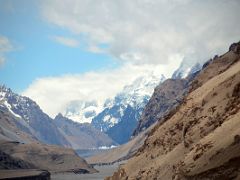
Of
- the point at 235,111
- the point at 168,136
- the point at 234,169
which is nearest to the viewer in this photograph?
the point at 234,169

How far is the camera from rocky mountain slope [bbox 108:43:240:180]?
45.7m

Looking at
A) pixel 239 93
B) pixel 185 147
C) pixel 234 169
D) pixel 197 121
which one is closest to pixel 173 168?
pixel 185 147

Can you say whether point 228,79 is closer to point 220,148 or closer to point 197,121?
point 197,121

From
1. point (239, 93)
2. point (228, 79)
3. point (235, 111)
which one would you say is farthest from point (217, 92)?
point (235, 111)

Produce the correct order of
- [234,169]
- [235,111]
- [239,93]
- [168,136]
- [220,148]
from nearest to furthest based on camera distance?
[234,169] < [220,148] < [235,111] < [239,93] < [168,136]

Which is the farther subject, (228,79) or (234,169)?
(228,79)

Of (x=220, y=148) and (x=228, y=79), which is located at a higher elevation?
(x=228, y=79)

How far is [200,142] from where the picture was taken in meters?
53.3

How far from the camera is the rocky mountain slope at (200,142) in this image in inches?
1800

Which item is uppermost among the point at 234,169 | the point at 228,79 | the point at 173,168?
the point at 228,79

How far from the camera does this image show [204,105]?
6600 cm

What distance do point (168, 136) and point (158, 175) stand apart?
A: 10468mm

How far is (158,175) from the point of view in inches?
2468

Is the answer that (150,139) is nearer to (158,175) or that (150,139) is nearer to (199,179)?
(158,175)
